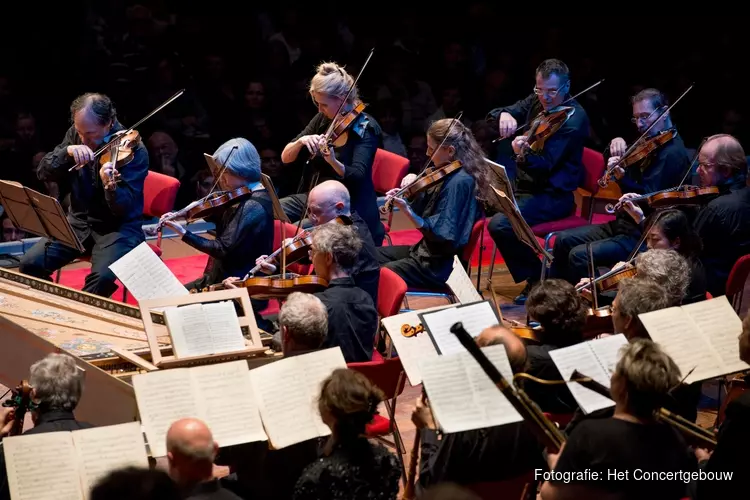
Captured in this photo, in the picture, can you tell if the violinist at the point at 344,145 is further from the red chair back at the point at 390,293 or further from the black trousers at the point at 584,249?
the red chair back at the point at 390,293

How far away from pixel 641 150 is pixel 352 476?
3.96 m

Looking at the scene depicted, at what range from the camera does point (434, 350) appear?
4086 mm

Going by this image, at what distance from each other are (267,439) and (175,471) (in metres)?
0.49

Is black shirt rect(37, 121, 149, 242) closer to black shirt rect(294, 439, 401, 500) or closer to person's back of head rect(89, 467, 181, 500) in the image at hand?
black shirt rect(294, 439, 401, 500)

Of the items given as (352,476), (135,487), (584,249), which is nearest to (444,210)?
(584,249)

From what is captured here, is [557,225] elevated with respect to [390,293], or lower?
elevated

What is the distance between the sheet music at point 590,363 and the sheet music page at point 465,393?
283 millimetres

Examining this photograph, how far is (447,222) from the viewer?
589 centimetres

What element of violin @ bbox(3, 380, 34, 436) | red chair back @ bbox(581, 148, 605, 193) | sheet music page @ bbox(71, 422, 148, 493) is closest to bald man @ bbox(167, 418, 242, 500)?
sheet music page @ bbox(71, 422, 148, 493)

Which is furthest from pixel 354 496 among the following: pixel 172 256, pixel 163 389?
pixel 172 256

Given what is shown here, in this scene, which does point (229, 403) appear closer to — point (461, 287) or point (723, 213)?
point (461, 287)

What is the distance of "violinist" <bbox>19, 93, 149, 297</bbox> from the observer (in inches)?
235

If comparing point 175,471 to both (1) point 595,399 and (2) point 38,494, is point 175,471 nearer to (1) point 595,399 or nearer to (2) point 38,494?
(2) point 38,494

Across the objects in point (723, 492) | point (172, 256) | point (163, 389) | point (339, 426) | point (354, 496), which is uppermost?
point (172, 256)
